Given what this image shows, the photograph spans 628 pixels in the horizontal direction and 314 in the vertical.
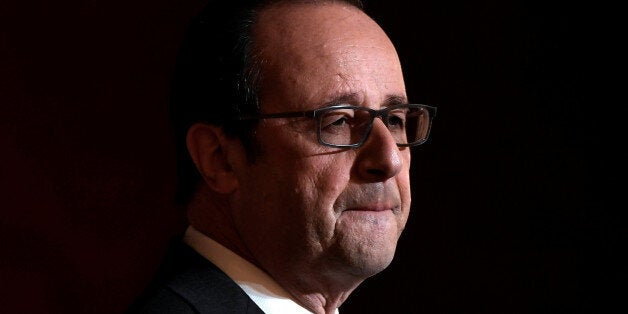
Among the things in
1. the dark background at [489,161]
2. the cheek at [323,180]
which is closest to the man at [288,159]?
the cheek at [323,180]

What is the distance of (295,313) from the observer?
154cm

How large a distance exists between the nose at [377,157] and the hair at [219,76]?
17 cm

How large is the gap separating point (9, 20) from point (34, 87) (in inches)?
5.6

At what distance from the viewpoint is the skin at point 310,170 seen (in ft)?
4.83

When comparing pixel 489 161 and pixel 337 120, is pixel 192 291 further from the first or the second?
pixel 489 161

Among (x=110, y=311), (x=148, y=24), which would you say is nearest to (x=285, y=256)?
(x=110, y=311)

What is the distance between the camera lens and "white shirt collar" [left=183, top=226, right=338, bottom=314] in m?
1.52

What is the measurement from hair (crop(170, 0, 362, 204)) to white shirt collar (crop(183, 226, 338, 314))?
140mm

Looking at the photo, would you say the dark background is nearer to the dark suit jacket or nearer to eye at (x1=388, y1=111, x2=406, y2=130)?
the dark suit jacket

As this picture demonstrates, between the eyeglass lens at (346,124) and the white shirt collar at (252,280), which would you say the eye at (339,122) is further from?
the white shirt collar at (252,280)

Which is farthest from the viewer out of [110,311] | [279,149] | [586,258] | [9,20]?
[586,258]

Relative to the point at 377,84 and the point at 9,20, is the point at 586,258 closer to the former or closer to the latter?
the point at 377,84

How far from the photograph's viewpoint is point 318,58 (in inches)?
58.7

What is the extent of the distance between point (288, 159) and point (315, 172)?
0.16 ft
